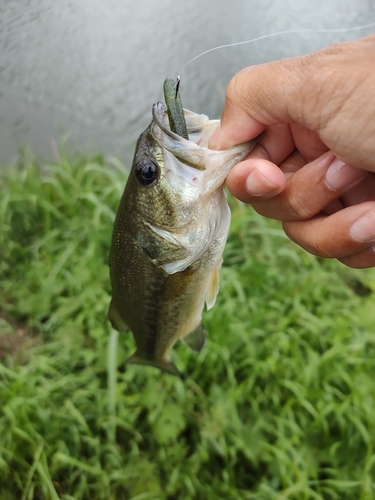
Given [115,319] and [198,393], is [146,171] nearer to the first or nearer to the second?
[115,319]

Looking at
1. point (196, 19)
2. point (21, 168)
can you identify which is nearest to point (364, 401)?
point (21, 168)

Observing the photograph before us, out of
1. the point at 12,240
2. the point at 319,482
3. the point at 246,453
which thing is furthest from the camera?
the point at 12,240

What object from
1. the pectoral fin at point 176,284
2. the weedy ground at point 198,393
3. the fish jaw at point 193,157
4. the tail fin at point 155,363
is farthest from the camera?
the weedy ground at point 198,393

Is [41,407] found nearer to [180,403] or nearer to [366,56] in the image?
[180,403]

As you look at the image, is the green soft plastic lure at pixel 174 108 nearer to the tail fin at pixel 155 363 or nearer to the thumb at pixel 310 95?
the thumb at pixel 310 95

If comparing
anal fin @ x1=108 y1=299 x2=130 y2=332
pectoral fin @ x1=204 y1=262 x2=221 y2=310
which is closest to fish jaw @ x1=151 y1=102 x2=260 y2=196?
pectoral fin @ x1=204 y1=262 x2=221 y2=310

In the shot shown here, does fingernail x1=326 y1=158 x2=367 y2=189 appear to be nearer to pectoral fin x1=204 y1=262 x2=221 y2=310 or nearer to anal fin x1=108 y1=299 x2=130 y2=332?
pectoral fin x1=204 y1=262 x2=221 y2=310

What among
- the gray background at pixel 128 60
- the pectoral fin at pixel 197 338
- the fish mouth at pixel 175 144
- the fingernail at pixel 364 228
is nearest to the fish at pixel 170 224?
the fish mouth at pixel 175 144
